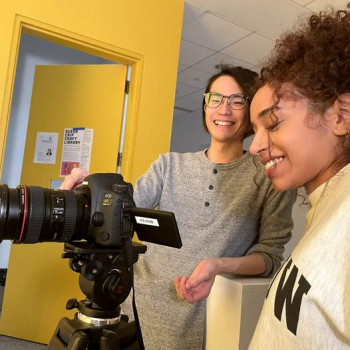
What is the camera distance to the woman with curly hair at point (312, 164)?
1.13 feet

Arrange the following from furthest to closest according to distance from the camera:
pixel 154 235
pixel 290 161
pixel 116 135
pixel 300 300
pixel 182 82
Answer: pixel 182 82
pixel 116 135
pixel 154 235
pixel 290 161
pixel 300 300

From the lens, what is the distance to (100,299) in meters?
0.67

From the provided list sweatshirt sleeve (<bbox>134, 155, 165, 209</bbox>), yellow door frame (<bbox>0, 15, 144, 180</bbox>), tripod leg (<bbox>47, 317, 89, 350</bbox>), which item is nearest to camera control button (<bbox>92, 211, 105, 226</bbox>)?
tripod leg (<bbox>47, 317, 89, 350</bbox>)

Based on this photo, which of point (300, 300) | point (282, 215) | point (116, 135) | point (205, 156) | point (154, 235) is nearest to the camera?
point (300, 300)

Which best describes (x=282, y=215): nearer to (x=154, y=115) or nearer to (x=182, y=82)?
(x=154, y=115)

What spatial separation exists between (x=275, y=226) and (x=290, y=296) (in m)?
0.49

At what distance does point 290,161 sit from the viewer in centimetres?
55

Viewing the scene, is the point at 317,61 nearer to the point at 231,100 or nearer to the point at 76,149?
the point at 231,100

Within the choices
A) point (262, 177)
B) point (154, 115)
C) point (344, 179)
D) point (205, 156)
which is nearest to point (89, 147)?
point (154, 115)

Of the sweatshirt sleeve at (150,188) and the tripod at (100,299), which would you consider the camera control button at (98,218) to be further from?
the sweatshirt sleeve at (150,188)

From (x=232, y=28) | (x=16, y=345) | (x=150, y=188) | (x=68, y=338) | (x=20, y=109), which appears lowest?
(x=16, y=345)

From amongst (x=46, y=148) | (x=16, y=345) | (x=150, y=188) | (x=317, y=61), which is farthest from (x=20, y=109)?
(x=317, y=61)

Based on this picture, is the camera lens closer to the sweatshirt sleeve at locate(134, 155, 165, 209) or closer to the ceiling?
the sweatshirt sleeve at locate(134, 155, 165, 209)

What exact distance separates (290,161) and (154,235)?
30 centimetres
